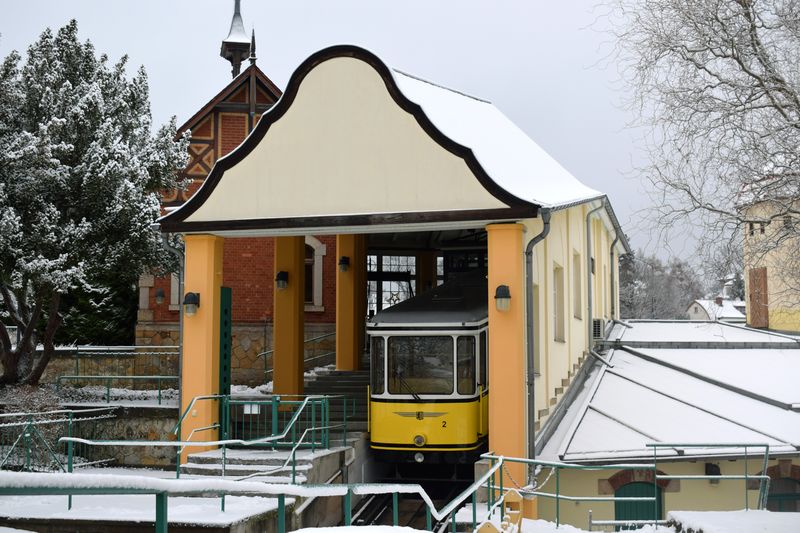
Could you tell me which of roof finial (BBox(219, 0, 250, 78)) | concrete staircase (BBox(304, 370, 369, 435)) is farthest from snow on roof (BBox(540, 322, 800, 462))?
roof finial (BBox(219, 0, 250, 78))

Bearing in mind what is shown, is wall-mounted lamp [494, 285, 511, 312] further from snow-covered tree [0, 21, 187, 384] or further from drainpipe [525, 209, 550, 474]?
snow-covered tree [0, 21, 187, 384]

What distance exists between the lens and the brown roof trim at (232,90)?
25.4 metres

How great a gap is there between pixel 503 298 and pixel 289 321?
21.7 feet

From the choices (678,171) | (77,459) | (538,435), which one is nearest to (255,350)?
(77,459)

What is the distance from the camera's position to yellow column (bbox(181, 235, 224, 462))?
51.6ft

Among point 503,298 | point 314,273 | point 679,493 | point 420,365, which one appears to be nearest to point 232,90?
point 314,273

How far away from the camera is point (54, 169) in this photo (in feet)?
66.1

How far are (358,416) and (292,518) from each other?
20.5 feet

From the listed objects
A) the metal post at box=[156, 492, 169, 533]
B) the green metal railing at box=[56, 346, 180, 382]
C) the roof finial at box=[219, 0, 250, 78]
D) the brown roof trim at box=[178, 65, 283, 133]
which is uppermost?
the roof finial at box=[219, 0, 250, 78]

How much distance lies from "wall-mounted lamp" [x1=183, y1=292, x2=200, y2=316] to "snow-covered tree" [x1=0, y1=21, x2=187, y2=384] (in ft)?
15.2

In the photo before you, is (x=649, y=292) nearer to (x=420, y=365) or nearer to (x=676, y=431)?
(x=676, y=431)

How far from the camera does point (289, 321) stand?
19.7 meters

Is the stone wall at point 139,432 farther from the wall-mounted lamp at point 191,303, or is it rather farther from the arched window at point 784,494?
the arched window at point 784,494

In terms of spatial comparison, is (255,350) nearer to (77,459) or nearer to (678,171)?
(77,459)
